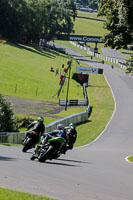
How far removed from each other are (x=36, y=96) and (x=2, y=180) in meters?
61.8

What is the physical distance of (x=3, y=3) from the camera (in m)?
127

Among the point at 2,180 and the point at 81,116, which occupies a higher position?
the point at 2,180

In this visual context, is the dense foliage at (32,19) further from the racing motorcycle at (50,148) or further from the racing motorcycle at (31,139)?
the racing motorcycle at (50,148)

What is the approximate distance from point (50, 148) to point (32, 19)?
12265 cm

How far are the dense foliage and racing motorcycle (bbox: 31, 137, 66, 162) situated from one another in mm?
111234

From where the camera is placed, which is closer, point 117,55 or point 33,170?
point 33,170

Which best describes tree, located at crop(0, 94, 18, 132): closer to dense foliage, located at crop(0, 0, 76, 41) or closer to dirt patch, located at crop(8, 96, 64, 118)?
dirt patch, located at crop(8, 96, 64, 118)

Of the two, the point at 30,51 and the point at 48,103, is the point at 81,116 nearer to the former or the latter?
the point at 48,103

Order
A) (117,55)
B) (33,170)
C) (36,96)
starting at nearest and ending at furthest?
(33,170) → (36,96) → (117,55)

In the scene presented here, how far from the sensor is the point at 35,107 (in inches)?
2446

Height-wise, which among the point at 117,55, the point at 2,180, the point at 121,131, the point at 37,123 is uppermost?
the point at 2,180

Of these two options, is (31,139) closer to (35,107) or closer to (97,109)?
(35,107)

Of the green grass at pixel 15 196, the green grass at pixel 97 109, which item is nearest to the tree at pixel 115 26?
the green grass at pixel 97 109

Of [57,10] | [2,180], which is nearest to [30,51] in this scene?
[57,10]
